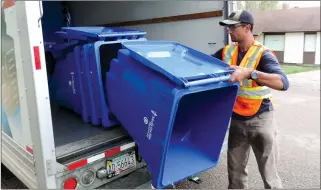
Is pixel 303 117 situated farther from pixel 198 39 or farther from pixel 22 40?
pixel 22 40

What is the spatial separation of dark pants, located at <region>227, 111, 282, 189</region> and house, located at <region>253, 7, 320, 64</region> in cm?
1763

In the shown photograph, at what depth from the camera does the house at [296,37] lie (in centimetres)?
1931

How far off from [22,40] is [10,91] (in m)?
0.58

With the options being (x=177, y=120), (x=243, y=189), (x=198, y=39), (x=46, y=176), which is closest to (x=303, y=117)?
(x=198, y=39)

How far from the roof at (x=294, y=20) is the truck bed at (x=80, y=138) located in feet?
59.1

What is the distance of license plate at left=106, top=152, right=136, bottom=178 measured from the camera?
233 cm

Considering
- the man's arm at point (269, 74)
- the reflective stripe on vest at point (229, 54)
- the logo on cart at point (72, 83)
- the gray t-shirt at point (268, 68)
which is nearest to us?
the man's arm at point (269, 74)

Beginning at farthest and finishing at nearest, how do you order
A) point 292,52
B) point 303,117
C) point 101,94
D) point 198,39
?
point 292,52
point 303,117
point 198,39
point 101,94

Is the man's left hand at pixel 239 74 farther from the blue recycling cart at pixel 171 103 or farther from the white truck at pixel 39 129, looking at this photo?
the white truck at pixel 39 129

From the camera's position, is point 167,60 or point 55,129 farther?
point 55,129

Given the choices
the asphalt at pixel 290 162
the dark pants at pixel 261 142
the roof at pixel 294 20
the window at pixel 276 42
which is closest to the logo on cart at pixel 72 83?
the asphalt at pixel 290 162

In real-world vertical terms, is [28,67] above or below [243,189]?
above

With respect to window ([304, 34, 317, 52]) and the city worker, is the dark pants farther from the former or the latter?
window ([304, 34, 317, 52])

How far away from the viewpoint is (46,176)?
1998mm
